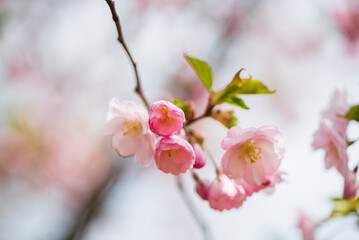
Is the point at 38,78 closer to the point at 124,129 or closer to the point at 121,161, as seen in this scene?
the point at 121,161

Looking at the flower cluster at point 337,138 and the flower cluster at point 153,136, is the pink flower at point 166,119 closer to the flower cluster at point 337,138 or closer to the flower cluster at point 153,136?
the flower cluster at point 153,136

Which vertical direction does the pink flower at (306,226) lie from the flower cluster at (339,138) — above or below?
below

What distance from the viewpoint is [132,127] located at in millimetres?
1124

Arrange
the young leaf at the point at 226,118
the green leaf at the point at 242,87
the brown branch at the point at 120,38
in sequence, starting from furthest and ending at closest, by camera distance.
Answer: the young leaf at the point at 226,118
the green leaf at the point at 242,87
the brown branch at the point at 120,38

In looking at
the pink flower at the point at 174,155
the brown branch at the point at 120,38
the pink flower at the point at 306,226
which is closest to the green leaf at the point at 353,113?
the pink flower at the point at 174,155

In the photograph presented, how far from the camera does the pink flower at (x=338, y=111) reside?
3.88 feet

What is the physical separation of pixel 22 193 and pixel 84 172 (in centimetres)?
124

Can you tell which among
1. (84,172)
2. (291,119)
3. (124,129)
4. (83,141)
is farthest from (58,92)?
(291,119)

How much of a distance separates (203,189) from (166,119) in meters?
0.33

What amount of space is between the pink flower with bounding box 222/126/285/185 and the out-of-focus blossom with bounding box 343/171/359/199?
282 mm

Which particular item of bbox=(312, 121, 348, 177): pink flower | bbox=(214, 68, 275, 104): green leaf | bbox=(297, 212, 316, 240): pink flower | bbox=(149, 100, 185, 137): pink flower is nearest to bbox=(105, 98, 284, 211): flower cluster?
bbox=(149, 100, 185, 137): pink flower

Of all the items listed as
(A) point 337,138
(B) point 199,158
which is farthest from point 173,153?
(A) point 337,138

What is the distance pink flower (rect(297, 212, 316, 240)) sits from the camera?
74.7 inches

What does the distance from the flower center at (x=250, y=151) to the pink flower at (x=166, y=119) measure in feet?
0.77
